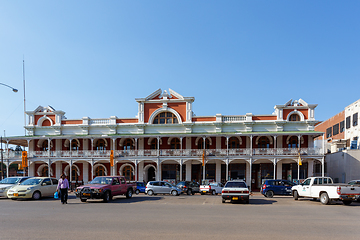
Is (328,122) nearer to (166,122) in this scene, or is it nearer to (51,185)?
(166,122)

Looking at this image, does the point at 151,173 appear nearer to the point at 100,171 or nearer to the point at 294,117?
the point at 100,171

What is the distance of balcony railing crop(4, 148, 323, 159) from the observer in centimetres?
3362

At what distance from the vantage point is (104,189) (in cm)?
1823

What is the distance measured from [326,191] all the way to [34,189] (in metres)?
18.6

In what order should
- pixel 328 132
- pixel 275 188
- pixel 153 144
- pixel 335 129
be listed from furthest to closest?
pixel 328 132 < pixel 335 129 < pixel 153 144 < pixel 275 188

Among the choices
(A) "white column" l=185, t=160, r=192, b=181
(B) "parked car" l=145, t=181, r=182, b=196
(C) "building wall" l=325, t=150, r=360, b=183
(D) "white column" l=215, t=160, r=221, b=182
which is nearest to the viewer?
(B) "parked car" l=145, t=181, r=182, b=196

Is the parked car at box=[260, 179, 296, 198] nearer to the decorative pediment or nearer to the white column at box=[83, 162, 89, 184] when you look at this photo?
the white column at box=[83, 162, 89, 184]

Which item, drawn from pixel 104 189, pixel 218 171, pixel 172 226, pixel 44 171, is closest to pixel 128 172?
pixel 218 171

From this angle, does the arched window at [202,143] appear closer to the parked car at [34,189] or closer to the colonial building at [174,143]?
the colonial building at [174,143]

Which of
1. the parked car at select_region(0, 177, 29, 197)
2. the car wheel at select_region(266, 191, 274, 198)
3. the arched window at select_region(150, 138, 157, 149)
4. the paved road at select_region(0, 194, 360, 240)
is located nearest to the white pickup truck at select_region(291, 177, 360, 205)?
the car wheel at select_region(266, 191, 274, 198)

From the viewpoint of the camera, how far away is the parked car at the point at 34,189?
62.0ft

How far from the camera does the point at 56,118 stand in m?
38.8

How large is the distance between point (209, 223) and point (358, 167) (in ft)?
96.5

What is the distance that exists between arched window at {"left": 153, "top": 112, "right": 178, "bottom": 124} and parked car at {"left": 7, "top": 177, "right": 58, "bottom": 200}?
18076 millimetres
